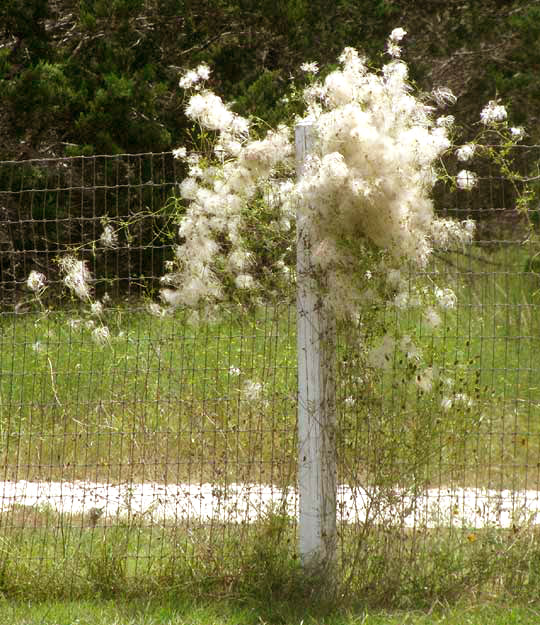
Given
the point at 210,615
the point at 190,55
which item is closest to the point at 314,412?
the point at 210,615

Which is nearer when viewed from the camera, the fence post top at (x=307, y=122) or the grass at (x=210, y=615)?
the grass at (x=210, y=615)

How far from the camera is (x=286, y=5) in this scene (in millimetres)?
13406

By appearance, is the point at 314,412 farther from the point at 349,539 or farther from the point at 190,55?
the point at 190,55

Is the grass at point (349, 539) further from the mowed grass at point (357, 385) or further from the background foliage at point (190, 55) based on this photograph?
the background foliage at point (190, 55)


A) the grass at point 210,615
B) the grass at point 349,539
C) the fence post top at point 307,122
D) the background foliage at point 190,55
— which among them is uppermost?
the background foliage at point 190,55

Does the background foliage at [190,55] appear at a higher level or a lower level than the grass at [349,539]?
higher

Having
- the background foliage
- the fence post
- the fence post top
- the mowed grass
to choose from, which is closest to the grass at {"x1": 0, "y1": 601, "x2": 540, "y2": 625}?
the fence post

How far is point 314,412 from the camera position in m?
4.75

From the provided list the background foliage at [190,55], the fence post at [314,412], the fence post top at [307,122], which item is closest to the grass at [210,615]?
the fence post at [314,412]

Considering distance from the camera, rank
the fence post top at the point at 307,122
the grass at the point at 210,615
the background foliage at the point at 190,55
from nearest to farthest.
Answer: the grass at the point at 210,615 → the fence post top at the point at 307,122 → the background foliage at the point at 190,55

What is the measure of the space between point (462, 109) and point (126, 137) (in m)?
5.11

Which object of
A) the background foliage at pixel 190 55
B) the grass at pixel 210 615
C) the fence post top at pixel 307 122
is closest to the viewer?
the grass at pixel 210 615

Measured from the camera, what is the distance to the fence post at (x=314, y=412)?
4.73 meters

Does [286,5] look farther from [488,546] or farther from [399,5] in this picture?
[488,546]
